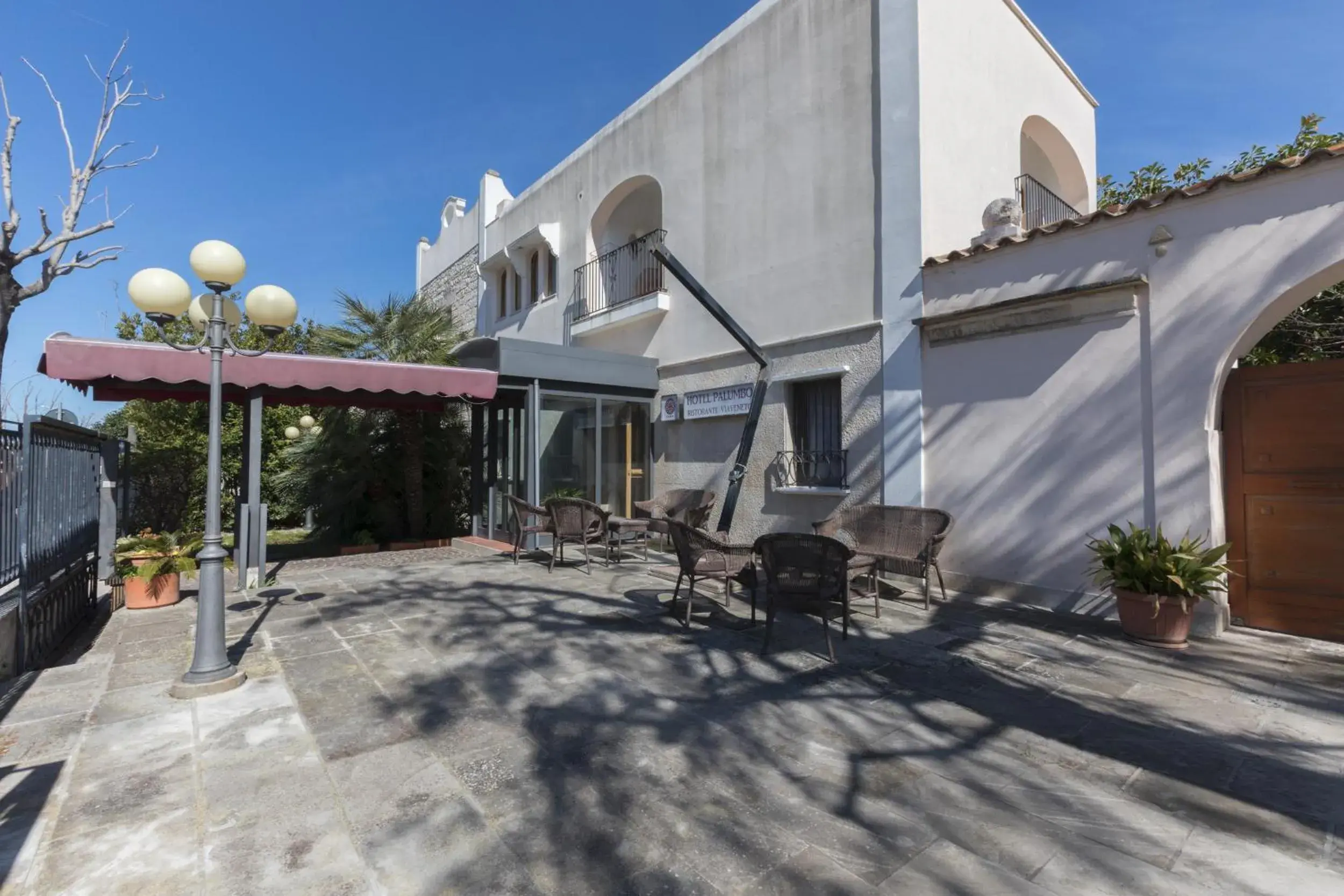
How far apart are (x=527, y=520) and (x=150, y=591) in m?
4.40

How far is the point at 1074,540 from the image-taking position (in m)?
6.10

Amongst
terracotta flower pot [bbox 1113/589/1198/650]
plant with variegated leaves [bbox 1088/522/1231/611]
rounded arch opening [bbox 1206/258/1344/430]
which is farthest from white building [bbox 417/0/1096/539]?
rounded arch opening [bbox 1206/258/1344/430]

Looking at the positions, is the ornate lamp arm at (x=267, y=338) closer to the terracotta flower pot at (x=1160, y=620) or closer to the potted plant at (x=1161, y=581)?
the potted plant at (x=1161, y=581)

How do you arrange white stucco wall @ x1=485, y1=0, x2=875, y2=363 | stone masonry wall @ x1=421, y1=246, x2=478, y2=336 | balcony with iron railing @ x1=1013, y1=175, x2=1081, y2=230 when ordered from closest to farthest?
white stucco wall @ x1=485, y1=0, x2=875, y2=363 < balcony with iron railing @ x1=1013, y1=175, x2=1081, y2=230 < stone masonry wall @ x1=421, y1=246, x2=478, y2=336

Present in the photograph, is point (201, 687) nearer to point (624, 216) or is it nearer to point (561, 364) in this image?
point (561, 364)

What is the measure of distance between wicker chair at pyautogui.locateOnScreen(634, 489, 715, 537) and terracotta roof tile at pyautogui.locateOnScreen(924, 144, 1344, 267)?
167 inches

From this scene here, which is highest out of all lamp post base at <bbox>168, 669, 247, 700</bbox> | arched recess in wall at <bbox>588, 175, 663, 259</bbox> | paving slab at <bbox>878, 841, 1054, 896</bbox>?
arched recess in wall at <bbox>588, 175, 663, 259</bbox>

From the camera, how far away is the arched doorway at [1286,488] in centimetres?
507

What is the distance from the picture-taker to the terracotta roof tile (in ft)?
15.7

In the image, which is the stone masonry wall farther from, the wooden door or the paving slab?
the paving slab

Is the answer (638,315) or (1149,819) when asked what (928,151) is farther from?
(1149,819)

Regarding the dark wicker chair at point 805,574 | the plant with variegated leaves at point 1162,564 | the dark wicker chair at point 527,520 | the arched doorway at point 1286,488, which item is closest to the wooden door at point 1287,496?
the arched doorway at point 1286,488

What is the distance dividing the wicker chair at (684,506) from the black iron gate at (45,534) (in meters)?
5.63

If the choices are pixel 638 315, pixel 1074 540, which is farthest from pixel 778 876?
pixel 638 315
